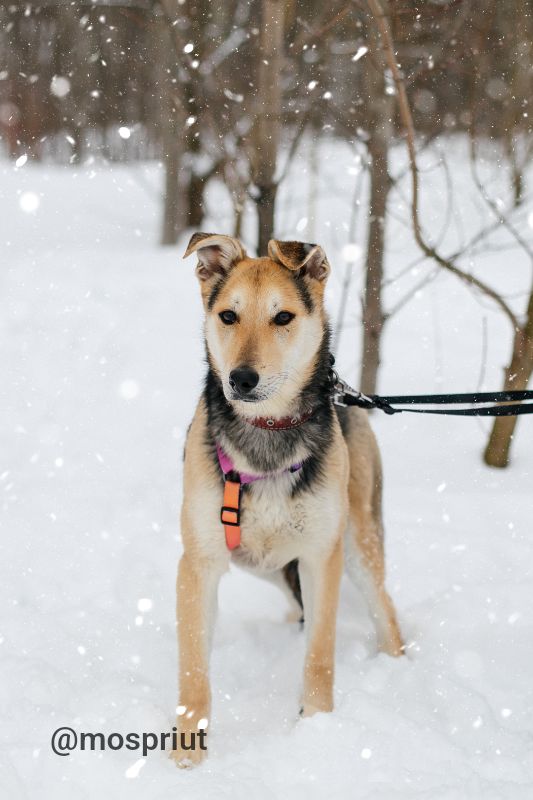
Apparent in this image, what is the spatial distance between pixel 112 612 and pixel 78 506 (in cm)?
150

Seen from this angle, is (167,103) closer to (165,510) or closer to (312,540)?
(165,510)

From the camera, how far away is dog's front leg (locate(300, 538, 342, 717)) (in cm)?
354

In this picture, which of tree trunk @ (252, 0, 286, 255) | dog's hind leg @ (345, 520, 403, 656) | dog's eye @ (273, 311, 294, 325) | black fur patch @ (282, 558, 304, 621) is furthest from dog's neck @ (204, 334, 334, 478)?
tree trunk @ (252, 0, 286, 255)

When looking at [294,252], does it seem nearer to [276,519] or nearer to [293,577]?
[276,519]

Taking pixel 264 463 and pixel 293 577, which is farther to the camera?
pixel 293 577

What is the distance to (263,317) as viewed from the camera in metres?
3.33

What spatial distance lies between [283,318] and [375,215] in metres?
4.21

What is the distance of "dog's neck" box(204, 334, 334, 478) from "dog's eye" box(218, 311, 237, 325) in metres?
0.29

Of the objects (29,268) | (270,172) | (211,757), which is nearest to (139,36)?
(29,268)

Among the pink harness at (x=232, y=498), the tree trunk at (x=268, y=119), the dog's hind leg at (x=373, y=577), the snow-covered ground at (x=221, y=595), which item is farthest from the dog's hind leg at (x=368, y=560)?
the tree trunk at (x=268, y=119)

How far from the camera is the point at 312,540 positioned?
343cm

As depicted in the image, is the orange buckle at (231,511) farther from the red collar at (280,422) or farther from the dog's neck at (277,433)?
the red collar at (280,422)

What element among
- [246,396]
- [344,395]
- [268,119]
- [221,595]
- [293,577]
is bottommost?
[221,595]

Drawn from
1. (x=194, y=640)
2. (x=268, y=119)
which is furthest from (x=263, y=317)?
(x=268, y=119)
